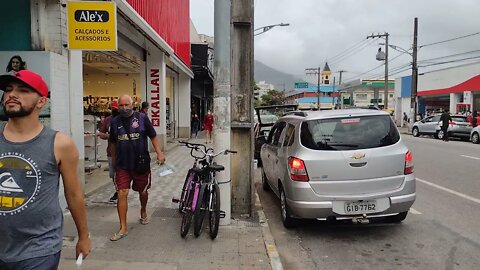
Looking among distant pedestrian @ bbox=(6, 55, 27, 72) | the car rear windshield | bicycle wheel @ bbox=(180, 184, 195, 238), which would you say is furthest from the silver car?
distant pedestrian @ bbox=(6, 55, 27, 72)

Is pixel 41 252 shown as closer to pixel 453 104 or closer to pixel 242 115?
pixel 242 115

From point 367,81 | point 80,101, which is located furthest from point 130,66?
point 367,81

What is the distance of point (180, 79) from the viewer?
25172 millimetres

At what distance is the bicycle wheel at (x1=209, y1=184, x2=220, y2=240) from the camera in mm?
5547

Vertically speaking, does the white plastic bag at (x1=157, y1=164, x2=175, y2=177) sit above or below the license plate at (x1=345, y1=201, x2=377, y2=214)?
above

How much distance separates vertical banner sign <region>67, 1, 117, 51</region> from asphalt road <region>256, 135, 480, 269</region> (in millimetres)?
3917

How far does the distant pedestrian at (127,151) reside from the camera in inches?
219

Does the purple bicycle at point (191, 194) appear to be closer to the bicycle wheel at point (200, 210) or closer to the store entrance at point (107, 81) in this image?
the bicycle wheel at point (200, 210)

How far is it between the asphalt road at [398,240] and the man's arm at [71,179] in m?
2.79

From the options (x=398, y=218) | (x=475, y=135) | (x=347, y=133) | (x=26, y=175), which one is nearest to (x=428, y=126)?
(x=475, y=135)

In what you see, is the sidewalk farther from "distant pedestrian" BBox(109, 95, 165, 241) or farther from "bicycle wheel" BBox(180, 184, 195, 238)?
"distant pedestrian" BBox(109, 95, 165, 241)

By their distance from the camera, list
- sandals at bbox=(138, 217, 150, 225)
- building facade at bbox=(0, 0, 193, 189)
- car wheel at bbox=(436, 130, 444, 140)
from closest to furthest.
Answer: sandals at bbox=(138, 217, 150, 225) → building facade at bbox=(0, 0, 193, 189) → car wheel at bbox=(436, 130, 444, 140)

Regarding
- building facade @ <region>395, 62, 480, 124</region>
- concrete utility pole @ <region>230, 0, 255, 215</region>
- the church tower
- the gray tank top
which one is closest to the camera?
the gray tank top

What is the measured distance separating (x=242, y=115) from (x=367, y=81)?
8372 cm
